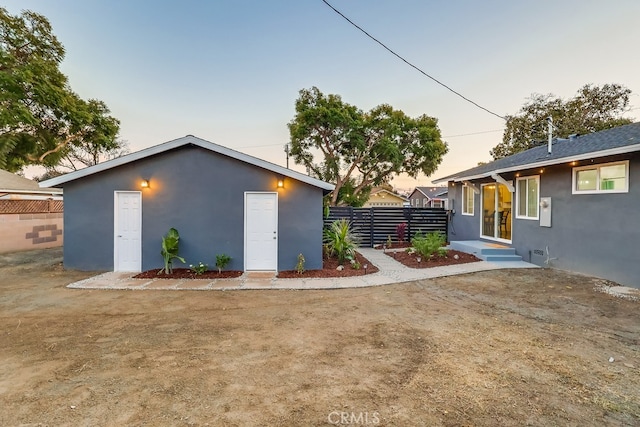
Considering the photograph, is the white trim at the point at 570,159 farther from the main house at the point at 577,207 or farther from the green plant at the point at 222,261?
the green plant at the point at 222,261

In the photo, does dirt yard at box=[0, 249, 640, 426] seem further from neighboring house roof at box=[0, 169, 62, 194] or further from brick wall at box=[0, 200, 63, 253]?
neighboring house roof at box=[0, 169, 62, 194]

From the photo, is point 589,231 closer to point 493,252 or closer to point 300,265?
point 493,252

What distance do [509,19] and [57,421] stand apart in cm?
1332

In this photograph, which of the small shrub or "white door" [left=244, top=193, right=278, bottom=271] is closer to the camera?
"white door" [left=244, top=193, right=278, bottom=271]

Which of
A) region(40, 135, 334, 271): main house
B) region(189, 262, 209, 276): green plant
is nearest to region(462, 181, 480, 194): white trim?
region(40, 135, 334, 271): main house

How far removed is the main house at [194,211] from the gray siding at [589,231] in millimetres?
5848

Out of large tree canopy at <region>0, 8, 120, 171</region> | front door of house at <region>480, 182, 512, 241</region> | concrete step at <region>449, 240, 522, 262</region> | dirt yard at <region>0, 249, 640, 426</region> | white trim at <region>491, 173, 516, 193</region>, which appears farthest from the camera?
large tree canopy at <region>0, 8, 120, 171</region>

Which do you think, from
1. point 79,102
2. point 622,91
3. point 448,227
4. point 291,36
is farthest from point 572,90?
point 79,102

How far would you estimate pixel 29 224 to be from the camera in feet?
37.1

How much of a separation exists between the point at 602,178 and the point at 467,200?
5.16 m

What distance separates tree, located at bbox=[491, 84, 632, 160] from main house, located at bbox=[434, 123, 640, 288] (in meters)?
11.6

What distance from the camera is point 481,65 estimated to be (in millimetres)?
11406

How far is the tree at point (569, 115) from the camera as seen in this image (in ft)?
65.1

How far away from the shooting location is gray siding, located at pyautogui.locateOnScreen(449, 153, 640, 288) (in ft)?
20.1
